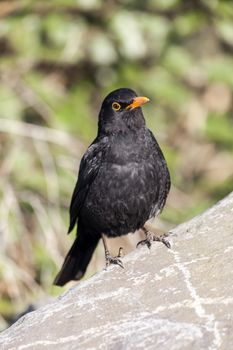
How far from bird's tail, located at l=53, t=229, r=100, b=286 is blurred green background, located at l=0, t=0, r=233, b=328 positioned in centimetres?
110

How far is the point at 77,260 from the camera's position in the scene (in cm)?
688

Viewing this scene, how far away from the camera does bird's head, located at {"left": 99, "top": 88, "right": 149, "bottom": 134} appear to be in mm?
6457

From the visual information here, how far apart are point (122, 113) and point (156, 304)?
2.04 m

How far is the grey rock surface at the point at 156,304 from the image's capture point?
450cm

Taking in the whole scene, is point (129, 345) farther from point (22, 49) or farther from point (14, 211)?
point (22, 49)

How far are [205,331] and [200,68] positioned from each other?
18.3 feet

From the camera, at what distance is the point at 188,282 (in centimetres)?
491

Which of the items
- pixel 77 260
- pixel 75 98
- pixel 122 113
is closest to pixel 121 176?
pixel 122 113

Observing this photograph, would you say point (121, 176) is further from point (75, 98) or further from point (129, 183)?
point (75, 98)

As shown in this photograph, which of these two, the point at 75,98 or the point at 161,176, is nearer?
the point at 161,176

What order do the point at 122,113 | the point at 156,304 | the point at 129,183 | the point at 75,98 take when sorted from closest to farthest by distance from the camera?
the point at 156,304, the point at 129,183, the point at 122,113, the point at 75,98

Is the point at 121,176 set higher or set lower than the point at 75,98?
lower

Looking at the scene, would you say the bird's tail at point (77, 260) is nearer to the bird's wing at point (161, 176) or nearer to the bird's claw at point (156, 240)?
the bird's wing at point (161, 176)

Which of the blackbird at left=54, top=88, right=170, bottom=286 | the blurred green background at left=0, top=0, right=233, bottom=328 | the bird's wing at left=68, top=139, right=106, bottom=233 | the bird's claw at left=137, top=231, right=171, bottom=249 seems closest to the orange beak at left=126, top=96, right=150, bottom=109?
the blackbird at left=54, top=88, right=170, bottom=286
